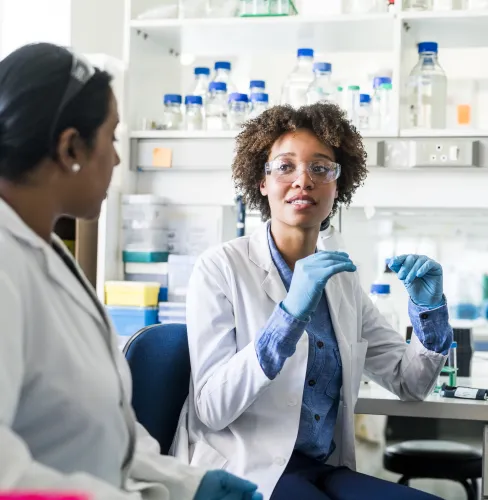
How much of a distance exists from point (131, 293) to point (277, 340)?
1123 mm

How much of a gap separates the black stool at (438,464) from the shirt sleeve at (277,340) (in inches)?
32.7

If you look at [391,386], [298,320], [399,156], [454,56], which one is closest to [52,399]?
[298,320]

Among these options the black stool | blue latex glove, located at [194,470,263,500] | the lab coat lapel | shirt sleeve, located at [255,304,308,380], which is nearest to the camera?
blue latex glove, located at [194,470,263,500]

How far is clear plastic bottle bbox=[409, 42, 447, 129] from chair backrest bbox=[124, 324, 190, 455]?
1194 mm

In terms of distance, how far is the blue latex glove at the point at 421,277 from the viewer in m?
1.71

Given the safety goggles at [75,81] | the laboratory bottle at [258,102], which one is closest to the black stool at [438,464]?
the laboratory bottle at [258,102]

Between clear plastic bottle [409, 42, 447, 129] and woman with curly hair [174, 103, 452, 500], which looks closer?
woman with curly hair [174, 103, 452, 500]

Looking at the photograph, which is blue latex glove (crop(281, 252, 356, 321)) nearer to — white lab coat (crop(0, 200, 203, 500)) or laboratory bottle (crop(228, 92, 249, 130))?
white lab coat (crop(0, 200, 203, 500))

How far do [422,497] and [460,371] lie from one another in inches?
23.9

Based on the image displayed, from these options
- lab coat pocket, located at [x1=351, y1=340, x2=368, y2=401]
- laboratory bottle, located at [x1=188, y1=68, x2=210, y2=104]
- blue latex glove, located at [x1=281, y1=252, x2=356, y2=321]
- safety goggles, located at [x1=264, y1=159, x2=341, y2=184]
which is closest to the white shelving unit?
laboratory bottle, located at [x1=188, y1=68, x2=210, y2=104]

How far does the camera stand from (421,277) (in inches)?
69.2

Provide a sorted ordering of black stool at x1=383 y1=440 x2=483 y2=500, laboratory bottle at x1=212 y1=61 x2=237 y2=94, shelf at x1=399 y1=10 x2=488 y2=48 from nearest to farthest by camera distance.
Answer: black stool at x1=383 y1=440 x2=483 y2=500
shelf at x1=399 y1=10 x2=488 y2=48
laboratory bottle at x1=212 y1=61 x2=237 y2=94

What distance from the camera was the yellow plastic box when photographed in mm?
2535

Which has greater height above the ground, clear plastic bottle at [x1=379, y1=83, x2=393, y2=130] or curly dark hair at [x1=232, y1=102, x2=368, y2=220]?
clear plastic bottle at [x1=379, y1=83, x2=393, y2=130]
